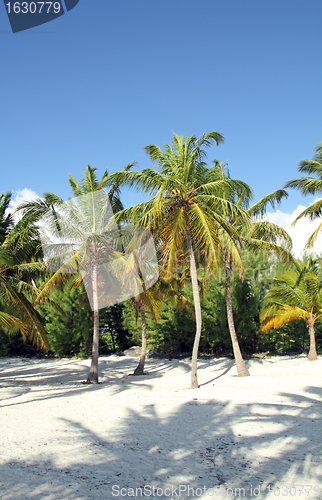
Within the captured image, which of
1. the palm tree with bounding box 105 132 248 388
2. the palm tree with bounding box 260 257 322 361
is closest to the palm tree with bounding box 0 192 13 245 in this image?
the palm tree with bounding box 105 132 248 388

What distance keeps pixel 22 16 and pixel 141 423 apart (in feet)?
23.4

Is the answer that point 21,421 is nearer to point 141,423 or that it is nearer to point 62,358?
point 141,423

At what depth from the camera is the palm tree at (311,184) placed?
508 inches

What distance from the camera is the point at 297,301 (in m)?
15.8

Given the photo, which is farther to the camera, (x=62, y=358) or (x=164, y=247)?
(x=62, y=358)

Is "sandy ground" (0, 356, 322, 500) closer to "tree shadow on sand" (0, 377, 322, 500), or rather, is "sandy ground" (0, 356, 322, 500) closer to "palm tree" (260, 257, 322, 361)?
"tree shadow on sand" (0, 377, 322, 500)

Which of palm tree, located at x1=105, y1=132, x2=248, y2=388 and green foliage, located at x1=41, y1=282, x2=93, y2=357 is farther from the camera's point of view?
green foliage, located at x1=41, y1=282, x2=93, y2=357

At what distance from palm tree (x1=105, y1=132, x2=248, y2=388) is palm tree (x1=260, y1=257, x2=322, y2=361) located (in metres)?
6.45

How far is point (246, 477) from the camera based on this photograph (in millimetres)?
3781

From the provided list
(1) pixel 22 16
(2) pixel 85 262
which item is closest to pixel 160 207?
(2) pixel 85 262

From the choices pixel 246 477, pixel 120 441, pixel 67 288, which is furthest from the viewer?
pixel 67 288

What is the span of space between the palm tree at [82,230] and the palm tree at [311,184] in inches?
295

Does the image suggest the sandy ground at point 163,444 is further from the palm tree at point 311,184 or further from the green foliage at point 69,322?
the green foliage at point 69,322

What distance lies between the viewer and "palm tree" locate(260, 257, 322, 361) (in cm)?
1530
